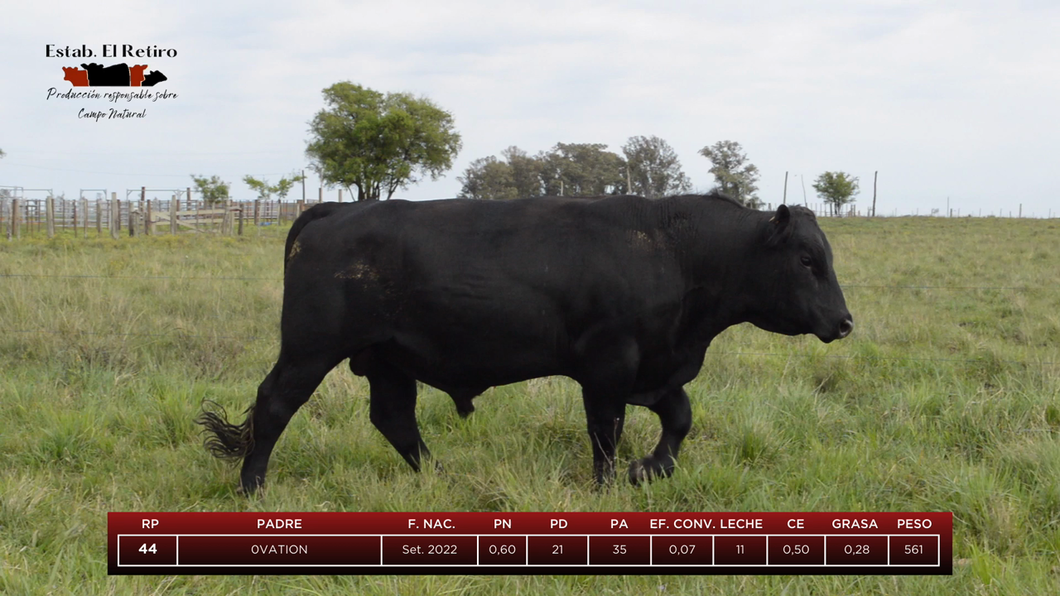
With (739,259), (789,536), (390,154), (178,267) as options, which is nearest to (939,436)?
(739,259)

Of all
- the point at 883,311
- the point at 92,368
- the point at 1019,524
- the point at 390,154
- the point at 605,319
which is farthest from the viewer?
the point at 390,154

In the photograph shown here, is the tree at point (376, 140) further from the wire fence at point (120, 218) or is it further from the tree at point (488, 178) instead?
the tree at point (488, 178)

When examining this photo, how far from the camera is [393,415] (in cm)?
468

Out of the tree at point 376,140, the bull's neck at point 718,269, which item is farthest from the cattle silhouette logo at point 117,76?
the tree at point 376,140

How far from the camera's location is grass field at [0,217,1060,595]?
10.7ft

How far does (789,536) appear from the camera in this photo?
3285mm

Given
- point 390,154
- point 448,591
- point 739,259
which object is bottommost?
point 448,591

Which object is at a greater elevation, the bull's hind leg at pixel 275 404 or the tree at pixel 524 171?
the tree at pixel 524 171

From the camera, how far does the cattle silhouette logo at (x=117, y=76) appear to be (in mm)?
10672

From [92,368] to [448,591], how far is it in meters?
4.72

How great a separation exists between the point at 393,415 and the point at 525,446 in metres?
0.80

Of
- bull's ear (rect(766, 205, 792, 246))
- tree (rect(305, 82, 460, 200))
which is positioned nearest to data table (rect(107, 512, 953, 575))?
bull's ear (rect(766, 205, 792, 246))

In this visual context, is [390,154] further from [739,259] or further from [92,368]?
[739,259]

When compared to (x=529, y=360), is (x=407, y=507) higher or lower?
lower
